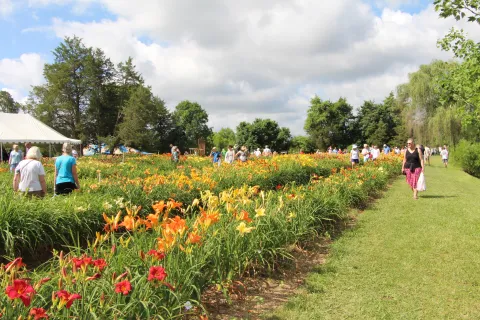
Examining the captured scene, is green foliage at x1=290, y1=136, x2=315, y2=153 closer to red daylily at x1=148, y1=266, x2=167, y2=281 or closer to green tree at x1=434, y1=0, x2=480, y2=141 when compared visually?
green tree at x1=434, y1=0, x2=480, y2=141

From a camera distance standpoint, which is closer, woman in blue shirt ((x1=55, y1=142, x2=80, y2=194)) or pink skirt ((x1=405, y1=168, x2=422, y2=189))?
woman in blue shirt ((x1=55, y1=142, x2=80, y2=194))

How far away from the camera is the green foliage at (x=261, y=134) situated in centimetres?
5928

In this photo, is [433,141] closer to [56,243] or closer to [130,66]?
[56,243]

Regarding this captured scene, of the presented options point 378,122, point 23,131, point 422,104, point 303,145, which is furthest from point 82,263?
point 303,145

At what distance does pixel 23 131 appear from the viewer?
22016 mm

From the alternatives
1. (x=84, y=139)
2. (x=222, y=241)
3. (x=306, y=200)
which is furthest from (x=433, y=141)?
(x=84, y=139)

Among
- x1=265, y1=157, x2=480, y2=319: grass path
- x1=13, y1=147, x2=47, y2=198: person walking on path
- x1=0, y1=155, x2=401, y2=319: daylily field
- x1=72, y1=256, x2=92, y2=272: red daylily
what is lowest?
x1=265, y1=157, x2=480, y2=319: grass path

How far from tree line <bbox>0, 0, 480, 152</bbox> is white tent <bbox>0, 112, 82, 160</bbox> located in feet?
44.9

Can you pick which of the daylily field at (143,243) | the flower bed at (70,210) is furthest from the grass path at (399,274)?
the flower bed at (70,210)

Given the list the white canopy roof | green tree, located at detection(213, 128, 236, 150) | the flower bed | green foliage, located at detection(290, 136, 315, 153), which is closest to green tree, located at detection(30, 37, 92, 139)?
the white canopy roof

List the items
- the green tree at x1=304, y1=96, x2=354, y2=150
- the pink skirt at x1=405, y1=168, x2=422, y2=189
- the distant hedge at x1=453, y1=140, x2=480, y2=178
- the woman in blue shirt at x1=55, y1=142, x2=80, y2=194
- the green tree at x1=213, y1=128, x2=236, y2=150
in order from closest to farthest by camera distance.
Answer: the woman in blue shirt at x1=55, y1=142, x2=80, y2=194 < the pink skirt at x1=405, y1=168, x2=422, y2=189 < the distant hedge at x1=453, y1=140, x2=480, y2=178 < the green tree at x1=304, y1=96, x2=354, y2=150 < the green tree at x1=213, y1=128, x2=236, y2=150

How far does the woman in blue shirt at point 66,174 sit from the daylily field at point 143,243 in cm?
28

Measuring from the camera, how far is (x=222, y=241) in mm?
3713

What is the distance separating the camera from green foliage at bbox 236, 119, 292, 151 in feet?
194
